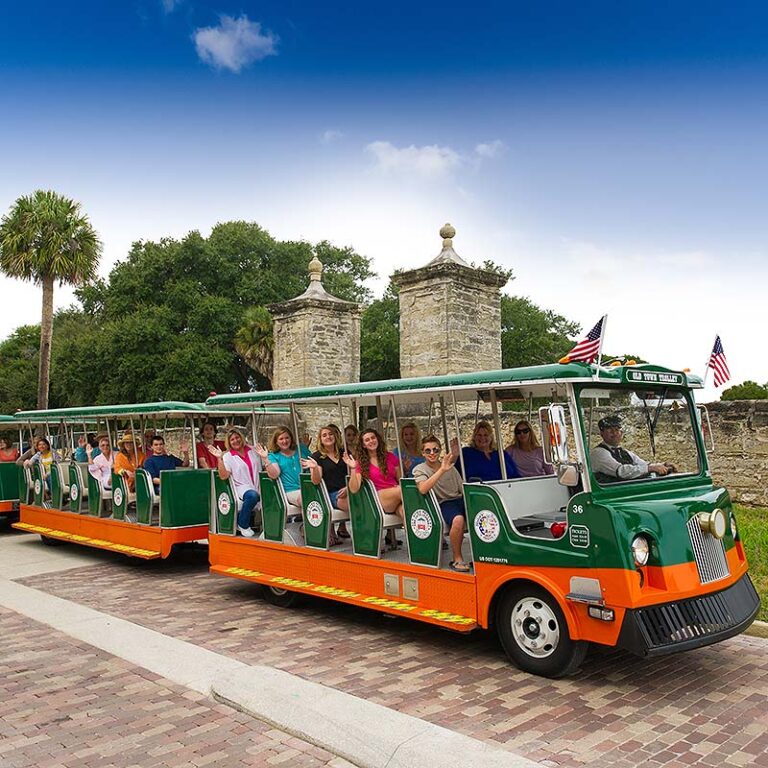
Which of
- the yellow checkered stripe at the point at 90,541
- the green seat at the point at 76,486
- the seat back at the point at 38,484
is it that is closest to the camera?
the yellow checkered stripe at the point at 90,541

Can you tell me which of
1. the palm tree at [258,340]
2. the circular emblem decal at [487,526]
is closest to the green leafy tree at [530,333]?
the palm tree at [258,340]

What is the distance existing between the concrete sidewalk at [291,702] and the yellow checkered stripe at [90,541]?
2115 millimetres

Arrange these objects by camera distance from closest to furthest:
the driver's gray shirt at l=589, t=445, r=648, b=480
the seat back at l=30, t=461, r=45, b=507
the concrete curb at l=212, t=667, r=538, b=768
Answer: the concrete curb at l=212, t=667, r=538, b=768 → the driver's gray shirt at l=589, t=445, r=648, b=480 → the seat back at l=30, t=461, r=45, b=507

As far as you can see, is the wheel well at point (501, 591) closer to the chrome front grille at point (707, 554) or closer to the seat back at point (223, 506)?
the chrome front grille at point (707, 554)

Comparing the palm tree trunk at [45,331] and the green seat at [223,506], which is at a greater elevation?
the palm tree trunk at [45,331]

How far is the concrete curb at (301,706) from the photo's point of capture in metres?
4.27

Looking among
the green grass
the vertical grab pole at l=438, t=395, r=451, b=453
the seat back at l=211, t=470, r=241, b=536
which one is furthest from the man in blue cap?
the seat back at l=211, t=470, r=241, b=536

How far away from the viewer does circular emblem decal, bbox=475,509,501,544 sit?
6.00 metres

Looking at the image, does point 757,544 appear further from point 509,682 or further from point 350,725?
point 350,725

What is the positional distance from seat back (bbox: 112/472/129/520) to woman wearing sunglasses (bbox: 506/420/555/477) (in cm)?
605

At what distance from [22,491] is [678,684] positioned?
39.4 ft

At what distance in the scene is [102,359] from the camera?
1398 inches

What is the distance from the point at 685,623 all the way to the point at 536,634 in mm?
1074

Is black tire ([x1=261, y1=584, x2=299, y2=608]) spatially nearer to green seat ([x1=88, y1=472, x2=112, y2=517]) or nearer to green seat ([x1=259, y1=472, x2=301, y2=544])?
green seat ([x1=259, y1=472, x2=301, y2=544])
